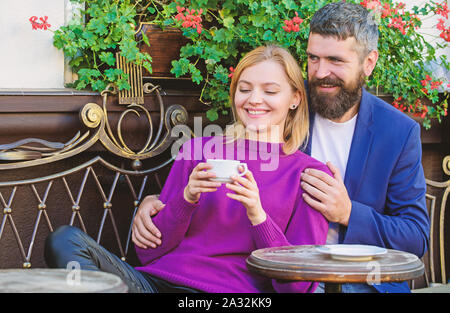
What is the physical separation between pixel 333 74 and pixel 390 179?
21.8 inches

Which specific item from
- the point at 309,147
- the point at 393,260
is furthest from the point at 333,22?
the point at 393,260

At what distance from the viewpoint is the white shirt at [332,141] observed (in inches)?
117

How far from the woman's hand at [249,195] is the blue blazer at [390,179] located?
533 mm

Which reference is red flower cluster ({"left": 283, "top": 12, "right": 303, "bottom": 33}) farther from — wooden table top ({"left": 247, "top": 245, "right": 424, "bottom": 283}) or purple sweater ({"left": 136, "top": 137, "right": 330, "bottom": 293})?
wooden table top ({"left": 247, "top": 245, "right": 424, "bottom": 283})

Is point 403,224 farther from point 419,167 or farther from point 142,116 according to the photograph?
point 142,116

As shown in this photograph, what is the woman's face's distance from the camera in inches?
107

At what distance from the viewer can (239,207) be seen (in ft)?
8.63

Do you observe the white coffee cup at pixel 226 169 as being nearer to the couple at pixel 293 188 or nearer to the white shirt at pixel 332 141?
the couple at pixel 293 188

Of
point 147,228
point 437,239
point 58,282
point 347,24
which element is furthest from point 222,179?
point 437,239

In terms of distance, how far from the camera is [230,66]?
3.48 m

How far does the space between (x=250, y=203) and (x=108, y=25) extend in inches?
54.3

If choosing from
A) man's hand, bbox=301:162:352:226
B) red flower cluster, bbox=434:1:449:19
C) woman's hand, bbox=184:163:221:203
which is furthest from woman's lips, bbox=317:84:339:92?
red flower cluster, bbox=434:1:449:19

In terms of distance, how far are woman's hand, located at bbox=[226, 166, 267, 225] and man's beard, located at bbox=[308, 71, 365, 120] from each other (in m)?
0.77


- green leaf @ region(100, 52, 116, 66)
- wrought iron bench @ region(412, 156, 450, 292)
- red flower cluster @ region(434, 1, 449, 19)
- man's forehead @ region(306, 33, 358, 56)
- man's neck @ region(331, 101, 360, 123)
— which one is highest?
red flower cluster @ region(434, 1, 449, 19)
